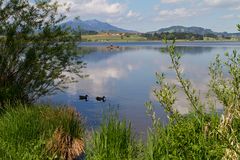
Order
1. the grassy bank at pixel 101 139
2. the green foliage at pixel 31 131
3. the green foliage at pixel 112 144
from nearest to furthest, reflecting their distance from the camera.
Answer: the grassy bank at pixel 101 139
the green foliage at pixel 112 144
the green foliage at pixel 31 131

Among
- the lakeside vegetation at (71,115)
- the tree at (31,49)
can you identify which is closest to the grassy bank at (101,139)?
Answer: the lakeside vegetation at (71,115)

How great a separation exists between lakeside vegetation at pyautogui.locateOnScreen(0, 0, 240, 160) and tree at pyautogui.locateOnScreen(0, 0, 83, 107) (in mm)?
42

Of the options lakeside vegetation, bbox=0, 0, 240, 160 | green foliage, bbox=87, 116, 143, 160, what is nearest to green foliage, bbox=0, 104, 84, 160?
lakeside vegetation, bbox=0, 0, 240, 160

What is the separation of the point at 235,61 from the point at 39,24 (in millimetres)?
15202

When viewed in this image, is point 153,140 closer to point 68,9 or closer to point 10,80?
point 10,80

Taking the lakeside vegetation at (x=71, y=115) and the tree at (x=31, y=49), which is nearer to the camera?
the lakeside vegetation at (x=71, y=115)

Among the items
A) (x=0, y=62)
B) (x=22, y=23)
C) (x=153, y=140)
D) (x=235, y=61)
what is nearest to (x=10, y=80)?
(x=0, y=62)

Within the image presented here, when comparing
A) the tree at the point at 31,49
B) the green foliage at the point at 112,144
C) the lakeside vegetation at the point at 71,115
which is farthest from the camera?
the tree at the point at 31,49

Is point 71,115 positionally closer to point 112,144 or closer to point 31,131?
point 31,131

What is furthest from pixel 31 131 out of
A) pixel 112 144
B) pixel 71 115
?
pixel 71 115

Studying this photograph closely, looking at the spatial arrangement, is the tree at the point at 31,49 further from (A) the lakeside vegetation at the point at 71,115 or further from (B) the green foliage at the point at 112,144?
(B) the green foliage at the point at 112,144

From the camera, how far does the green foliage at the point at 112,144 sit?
9.69 metres

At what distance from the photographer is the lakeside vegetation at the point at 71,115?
5.71 metres

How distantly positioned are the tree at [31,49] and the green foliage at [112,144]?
315 inches
